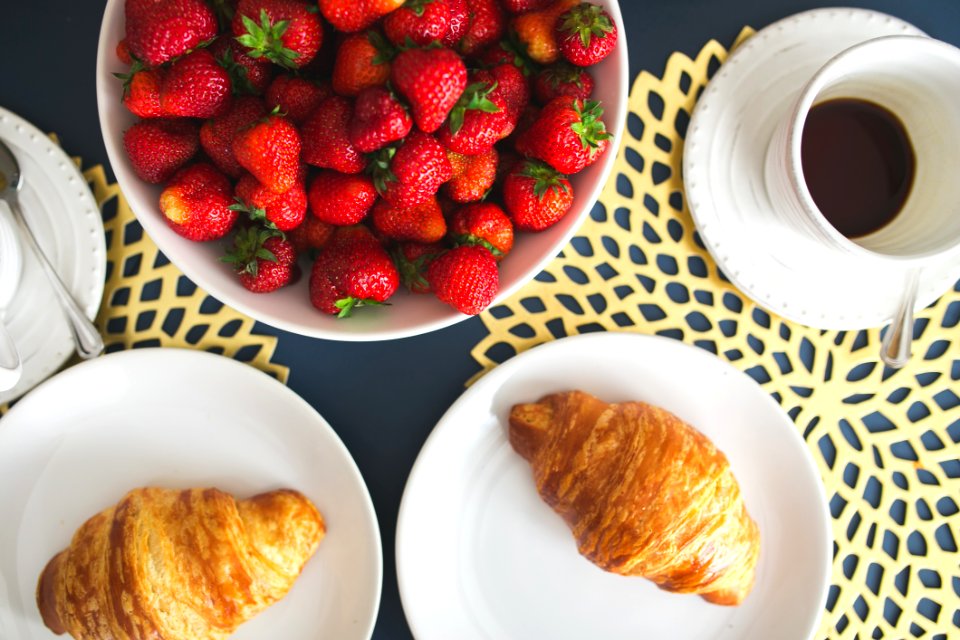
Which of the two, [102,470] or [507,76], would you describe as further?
[102,470]

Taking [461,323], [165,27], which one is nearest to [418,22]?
[165,27]

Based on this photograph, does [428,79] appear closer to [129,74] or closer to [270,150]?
[270,150]

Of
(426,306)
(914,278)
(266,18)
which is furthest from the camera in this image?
(914,278)

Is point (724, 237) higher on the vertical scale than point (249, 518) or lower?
higher

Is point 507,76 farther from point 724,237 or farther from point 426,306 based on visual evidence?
point 724,237

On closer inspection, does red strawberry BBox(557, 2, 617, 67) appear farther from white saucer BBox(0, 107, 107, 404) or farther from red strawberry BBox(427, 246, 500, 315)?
white saucer BBox(0, 107, 107, 404)

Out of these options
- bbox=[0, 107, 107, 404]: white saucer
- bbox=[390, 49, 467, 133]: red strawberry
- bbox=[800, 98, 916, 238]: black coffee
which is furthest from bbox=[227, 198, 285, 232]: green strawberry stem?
bbox=[800, 98, 916, 238]: black coffee

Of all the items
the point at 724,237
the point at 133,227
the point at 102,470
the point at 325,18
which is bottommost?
the point at 102,470

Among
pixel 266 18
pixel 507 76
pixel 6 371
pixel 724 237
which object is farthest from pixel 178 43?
pixel 724 237
